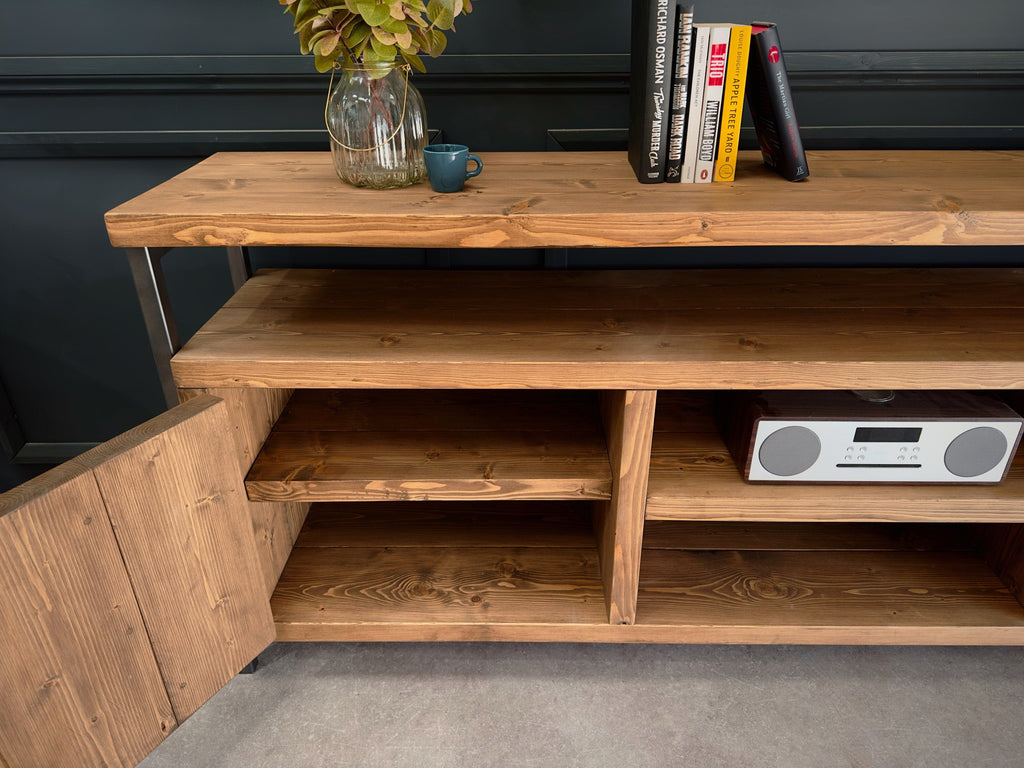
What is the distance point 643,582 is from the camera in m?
1.24

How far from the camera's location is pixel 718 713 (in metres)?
1.13

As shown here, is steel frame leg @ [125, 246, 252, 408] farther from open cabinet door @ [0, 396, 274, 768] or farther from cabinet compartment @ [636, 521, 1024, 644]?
cabinet compartment @ [636, 521, 1024, 644]

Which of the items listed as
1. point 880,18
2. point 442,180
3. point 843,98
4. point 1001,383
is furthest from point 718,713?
point 880,18

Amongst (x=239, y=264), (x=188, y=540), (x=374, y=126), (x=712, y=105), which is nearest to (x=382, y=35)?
(x=374, y=126)

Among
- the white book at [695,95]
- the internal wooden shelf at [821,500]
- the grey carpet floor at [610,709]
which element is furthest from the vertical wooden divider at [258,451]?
the white book at [695,95]

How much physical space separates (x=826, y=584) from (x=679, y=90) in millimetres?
888

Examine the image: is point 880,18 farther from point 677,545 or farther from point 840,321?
point 677,545

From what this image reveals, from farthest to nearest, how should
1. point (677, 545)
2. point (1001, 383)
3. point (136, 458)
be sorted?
point (677, 545) < point (1001, 383) < point (136, 458)

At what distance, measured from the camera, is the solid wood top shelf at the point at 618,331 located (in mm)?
952

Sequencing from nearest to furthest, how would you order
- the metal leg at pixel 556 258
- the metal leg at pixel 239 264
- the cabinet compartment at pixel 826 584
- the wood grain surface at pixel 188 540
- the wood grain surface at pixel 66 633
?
the wood grain surface at pixel 66 633 → the wood grain surface at pixel 188 540 → the cabinet compartment at pixel 826 584 → the metal leg at pixel 239 264 → the metal leg at pixel 556 258

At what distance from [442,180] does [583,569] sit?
0.73 m

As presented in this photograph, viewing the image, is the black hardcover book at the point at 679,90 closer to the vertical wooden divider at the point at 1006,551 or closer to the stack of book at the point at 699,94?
the stack of book at the point at 699,94

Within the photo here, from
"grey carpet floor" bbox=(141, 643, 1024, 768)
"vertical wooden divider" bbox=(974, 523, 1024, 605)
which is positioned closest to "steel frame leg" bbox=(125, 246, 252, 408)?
"grey carpet floor" bbox=(141, 643, 1024, 768)

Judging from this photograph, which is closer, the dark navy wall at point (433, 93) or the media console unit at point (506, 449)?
the media console unit at point (506, 449)
